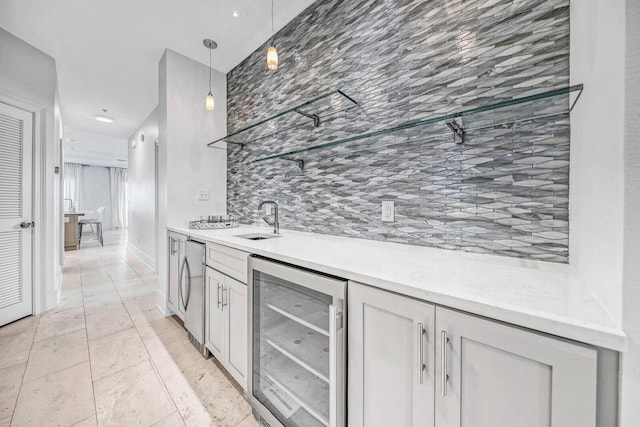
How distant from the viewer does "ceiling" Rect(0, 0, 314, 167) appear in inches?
79.7

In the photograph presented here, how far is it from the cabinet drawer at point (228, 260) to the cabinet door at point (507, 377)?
1047 millimetres

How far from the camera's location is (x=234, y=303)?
58.2 inches

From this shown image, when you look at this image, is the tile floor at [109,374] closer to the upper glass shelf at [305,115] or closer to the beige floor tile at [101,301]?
the beige floor tile at [101,301]

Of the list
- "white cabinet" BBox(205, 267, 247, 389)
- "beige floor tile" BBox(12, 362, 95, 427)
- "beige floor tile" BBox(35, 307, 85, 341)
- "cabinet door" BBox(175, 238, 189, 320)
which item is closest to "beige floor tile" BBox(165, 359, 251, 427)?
"white cabinet" BBox(205, 267, 247, 389)

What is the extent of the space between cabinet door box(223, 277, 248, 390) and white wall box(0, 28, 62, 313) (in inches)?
101

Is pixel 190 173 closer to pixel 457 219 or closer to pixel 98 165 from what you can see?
pixel 457 219

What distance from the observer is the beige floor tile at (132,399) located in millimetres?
1325

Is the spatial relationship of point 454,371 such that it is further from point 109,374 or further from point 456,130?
point 109,374

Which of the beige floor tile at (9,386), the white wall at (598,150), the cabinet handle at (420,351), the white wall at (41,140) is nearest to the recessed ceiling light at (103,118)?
the white wall at (41,140)

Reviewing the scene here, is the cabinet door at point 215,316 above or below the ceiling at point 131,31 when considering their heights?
below

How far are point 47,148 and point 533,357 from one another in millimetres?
4112

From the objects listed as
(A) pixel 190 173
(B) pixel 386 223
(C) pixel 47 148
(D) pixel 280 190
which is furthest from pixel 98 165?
(B) pixel 386 223

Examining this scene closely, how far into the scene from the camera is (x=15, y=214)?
2.42m

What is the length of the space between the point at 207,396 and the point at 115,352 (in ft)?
3.29
